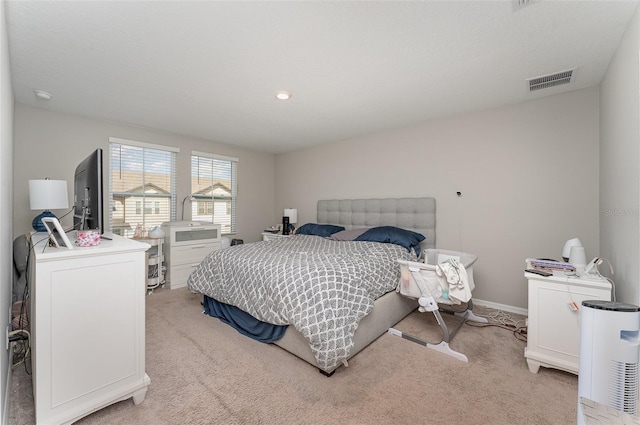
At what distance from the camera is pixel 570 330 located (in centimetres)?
176

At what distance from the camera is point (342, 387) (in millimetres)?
1736

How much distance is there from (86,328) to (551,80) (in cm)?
394

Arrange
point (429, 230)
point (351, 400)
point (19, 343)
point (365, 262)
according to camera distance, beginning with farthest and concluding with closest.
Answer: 1. point (429, 230)
2. point (365, 262)
3. point (19, 343)
4. point (351, 400)

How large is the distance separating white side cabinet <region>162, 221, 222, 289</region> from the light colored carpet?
1547 millimetres

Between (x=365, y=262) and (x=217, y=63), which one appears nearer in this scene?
(x=217, y=63)

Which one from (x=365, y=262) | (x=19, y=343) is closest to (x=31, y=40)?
(x=19, y=343)

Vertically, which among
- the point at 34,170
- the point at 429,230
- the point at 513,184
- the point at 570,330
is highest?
the point at 34,170

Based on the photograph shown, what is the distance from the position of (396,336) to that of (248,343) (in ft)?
4.37

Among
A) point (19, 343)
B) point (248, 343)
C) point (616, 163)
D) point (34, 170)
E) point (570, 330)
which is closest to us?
point (570, 330)

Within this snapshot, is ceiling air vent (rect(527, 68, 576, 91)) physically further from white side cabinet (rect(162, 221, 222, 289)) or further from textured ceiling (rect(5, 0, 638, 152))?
white side cabinet (rect(162, 221, 222, 289))

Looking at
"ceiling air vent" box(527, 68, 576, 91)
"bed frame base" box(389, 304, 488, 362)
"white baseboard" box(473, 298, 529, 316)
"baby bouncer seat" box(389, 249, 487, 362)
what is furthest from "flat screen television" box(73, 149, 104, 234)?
"white baseboard" box(473, 298, 529, 316)

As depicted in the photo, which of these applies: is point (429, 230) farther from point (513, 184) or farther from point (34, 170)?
point (34, 170)

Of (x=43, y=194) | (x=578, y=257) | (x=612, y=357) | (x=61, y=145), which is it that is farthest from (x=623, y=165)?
(x=61, y=145)

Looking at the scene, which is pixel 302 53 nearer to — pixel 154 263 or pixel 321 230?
pixel 321 230
